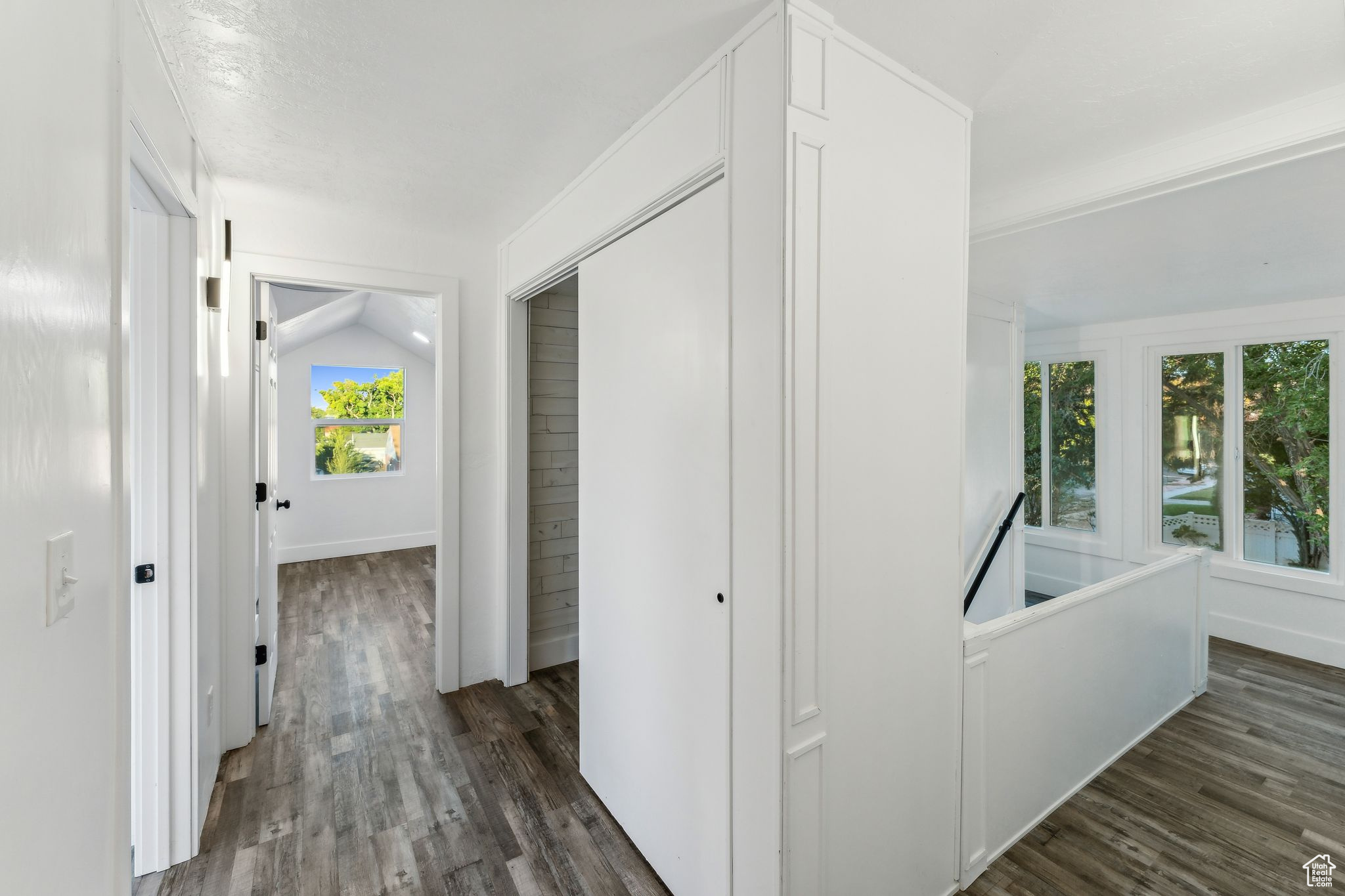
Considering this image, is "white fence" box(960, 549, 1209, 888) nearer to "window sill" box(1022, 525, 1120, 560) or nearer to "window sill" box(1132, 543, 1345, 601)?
"window sill" box(1132, 543, 1345, 601)

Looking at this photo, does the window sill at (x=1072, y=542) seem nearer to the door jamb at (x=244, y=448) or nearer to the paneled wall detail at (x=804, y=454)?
the paneled wall detail at (x=804, y=454)

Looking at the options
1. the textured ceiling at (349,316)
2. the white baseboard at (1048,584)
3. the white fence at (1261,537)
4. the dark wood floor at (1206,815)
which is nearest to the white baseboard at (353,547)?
the textured ceiling at (349,316)

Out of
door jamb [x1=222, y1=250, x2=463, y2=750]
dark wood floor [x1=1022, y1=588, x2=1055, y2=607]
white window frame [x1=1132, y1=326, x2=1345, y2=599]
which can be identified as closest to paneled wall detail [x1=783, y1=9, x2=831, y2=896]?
door jamb [x1=222, y1=250, x2=463, y2=750]

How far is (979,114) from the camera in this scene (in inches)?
64.3

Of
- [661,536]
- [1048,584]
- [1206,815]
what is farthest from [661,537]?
[1048,584]

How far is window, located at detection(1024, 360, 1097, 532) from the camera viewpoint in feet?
14.5

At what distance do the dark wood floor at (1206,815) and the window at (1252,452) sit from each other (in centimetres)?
122

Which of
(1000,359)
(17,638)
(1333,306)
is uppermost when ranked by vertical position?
(1333,306)

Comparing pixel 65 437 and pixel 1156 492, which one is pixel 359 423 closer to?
pixel 65 437

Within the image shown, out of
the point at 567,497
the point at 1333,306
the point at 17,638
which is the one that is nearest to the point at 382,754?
the point at 567,497

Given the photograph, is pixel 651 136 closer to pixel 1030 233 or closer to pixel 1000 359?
pixel 1030 233

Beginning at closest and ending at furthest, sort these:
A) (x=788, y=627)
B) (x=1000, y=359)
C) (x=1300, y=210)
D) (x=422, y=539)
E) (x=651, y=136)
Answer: (x=788, y=627), (x=651, y=136), (x=1300, y=210), (x=1000, y=359), (x=422, y=539)

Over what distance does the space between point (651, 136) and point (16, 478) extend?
1555 millimetres

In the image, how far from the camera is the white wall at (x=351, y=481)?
5492mm
